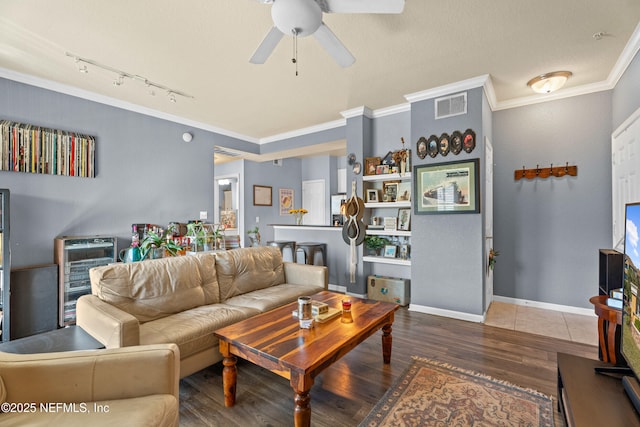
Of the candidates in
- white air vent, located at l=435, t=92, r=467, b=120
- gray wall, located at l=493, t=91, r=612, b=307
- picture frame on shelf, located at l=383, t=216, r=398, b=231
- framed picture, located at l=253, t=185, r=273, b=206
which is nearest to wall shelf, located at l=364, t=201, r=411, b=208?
picture frame on shelf, located at l=383, t=216, r=398, b=231

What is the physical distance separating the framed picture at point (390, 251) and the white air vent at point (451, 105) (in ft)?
5.99

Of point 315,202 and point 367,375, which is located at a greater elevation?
point 315,202

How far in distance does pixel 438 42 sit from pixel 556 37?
982 millimetres

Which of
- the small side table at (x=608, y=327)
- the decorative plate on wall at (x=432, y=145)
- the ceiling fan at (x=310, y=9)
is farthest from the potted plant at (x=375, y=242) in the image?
the ceiling fan at (x=310, y=9)

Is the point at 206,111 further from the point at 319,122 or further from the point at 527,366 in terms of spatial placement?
the point at 527,366

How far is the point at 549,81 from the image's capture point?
3137 millimetres

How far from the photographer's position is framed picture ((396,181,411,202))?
400cm

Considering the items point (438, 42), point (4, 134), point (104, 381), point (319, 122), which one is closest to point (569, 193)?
point (438, 42)

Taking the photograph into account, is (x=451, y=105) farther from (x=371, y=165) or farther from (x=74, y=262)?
(x=74, y=262)

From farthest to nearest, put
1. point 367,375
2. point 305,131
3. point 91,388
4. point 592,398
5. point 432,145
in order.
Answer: point 305,131 < point 432,145 < point 367,375 < point 592,398 < point 91,388

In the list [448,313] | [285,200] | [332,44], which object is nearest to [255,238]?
[285,200]

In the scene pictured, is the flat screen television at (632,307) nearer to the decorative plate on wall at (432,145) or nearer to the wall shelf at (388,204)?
the decorative plate on wall at (432,145)

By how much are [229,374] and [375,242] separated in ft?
9.19

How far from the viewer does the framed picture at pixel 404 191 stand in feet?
13.1
